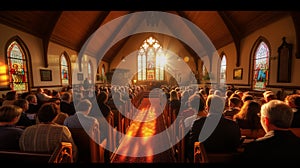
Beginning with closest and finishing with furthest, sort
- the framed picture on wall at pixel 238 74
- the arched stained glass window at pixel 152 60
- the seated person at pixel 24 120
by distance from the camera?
the seated person at pixel 24 120 → the framed picture on wall at pixel 238 74 → the arched stained glass window at pixel 152 60

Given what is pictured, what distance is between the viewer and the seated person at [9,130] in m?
1.77

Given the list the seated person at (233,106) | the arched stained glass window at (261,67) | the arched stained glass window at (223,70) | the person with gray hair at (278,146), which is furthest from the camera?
the arched stained glass window at (223,70)

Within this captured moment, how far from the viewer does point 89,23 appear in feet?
35.6

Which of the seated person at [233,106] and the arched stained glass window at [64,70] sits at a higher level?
the arched stained glass window at [64,70]

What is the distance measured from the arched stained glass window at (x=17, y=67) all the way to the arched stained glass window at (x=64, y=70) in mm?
2786

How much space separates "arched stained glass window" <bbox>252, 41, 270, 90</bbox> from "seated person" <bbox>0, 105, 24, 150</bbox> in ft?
29.7

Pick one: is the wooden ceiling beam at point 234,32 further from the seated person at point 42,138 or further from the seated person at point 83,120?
the seated person at point 42,138

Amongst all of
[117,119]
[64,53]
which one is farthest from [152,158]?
[64,53]

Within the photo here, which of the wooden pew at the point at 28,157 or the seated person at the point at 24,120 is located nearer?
the wooden pew at the point at 28,157

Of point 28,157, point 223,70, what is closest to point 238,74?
point 223,70

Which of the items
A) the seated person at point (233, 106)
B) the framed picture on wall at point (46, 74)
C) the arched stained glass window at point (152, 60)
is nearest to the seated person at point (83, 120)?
the seated person at point (233, 106)

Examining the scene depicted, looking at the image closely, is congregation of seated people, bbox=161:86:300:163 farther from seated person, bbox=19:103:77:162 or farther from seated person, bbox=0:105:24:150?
seated person, bbox=0:105:24:150

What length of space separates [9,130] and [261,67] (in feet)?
31.4

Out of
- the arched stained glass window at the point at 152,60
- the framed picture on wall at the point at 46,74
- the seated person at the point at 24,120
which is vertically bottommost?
the seated person at the point at 24,120
